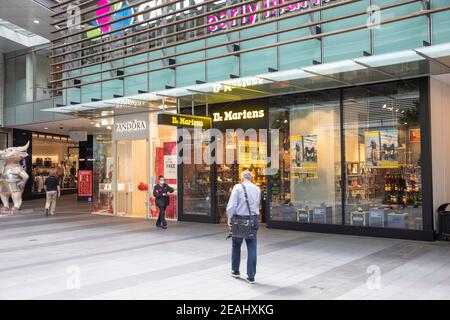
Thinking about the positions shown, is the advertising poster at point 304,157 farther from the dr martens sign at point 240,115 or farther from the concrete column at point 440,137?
the concrete column at point 440,137

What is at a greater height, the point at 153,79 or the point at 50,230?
the point at 153,79

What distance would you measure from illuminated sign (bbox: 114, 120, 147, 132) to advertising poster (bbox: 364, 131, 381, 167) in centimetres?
843

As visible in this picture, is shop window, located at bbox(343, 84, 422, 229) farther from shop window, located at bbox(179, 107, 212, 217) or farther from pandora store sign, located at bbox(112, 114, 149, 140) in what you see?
pandora store sign, located at bbox(112, 114, 149, 140)

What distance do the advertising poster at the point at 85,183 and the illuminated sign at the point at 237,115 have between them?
13.7m

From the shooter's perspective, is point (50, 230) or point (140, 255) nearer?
point (140, 255)

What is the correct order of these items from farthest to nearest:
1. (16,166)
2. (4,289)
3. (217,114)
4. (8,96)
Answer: (8,96) < (16,166) < (217,114) < (4,289)

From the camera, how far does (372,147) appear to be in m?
12.2

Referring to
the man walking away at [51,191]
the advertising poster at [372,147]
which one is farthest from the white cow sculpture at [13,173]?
the advertising poster at [372,147]

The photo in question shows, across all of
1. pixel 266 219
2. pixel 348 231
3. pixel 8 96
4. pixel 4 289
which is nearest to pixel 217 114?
pixel 266 219

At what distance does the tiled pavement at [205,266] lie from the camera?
6.58 m

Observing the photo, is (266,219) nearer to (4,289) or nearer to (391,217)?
(391,217)

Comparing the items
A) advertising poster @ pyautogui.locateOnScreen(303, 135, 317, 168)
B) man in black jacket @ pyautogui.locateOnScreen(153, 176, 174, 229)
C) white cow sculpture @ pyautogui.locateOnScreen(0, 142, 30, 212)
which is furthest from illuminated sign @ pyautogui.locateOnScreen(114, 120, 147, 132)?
advertising poster @ pyautogui.locateOnScreen(303, 135, 317, 168)

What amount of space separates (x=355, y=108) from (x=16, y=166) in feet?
47.9

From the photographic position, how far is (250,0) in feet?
34.4
